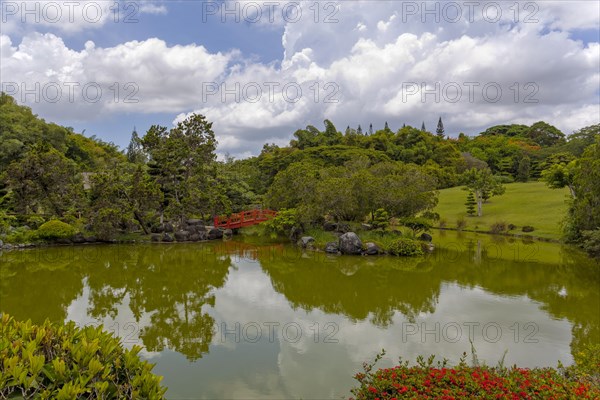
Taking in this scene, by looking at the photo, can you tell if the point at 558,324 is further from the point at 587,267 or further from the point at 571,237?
the point at 571,237

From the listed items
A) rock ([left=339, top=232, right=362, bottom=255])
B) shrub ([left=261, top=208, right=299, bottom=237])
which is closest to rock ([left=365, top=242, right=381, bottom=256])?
rock ([left=339, top=232, right=362, bottom=255])

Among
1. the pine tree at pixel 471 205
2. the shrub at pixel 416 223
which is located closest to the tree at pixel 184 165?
the shrub at pixel 416 223

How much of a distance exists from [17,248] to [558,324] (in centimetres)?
2279

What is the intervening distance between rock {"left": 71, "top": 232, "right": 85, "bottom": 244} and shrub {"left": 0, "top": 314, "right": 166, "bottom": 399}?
20951mm

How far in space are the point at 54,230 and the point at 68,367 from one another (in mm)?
21172

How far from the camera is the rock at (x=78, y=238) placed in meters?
21.4

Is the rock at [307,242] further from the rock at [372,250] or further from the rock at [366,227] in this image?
the rock at [372,250]

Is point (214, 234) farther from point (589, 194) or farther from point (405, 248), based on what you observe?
point (589, 194)

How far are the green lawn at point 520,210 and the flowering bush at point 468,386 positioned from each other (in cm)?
2436

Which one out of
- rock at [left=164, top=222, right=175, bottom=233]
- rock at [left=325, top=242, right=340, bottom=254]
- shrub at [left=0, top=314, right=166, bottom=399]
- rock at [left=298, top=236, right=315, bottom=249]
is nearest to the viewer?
shrub at [left=0, top=314, right=166, bottom=399]

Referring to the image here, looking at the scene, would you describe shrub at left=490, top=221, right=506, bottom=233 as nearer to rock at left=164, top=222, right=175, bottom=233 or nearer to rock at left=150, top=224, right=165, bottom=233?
rock at left=164, top=222, right=175, bottom=233

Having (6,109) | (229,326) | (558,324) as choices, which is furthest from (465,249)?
(6,109)

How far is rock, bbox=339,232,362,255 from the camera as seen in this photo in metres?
18.7

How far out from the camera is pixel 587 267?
16.2m
